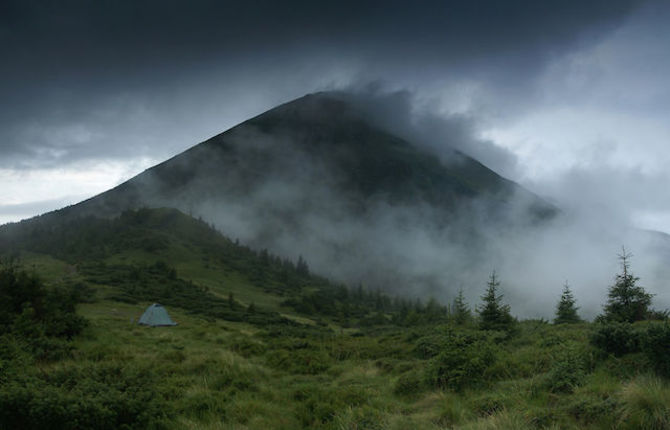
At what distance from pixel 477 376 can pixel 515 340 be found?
8.15 meters

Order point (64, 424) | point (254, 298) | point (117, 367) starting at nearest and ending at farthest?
point (64, 424) → point (117, 367) → point (254, 298)

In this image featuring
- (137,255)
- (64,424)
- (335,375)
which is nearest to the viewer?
(64,424)

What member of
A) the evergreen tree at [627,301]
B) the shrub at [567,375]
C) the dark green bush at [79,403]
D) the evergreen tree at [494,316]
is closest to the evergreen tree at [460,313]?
the evergreen tree at [494,316]

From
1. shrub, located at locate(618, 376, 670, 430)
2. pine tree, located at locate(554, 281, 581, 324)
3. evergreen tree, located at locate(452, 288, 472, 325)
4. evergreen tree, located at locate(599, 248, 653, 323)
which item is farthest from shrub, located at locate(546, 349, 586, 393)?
pine tree, located at locate(554, 281, 581, 324)

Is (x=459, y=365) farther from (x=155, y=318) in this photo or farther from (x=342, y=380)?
(x=155, y=318)

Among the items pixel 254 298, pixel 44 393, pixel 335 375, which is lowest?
pixel 254 298

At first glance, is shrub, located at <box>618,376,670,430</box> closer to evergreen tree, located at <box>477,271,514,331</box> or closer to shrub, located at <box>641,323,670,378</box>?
shrub, located at <box>641,323,670,378</box>

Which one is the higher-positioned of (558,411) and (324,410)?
(558,411)

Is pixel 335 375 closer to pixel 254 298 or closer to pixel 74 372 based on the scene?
pixel 74 372

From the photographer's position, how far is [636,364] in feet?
27.9

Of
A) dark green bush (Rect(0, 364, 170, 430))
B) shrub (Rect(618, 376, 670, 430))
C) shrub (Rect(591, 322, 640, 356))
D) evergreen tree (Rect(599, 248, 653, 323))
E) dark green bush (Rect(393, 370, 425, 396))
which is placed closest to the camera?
shrub (Rect(618, 376, 670, 430))

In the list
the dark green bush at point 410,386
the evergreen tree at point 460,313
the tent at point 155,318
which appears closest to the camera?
the dark green bush at point 410,386

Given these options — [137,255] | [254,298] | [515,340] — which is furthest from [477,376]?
[137,255]

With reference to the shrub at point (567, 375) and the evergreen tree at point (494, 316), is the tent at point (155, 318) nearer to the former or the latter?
the evergreen tree at point (494, 316)
